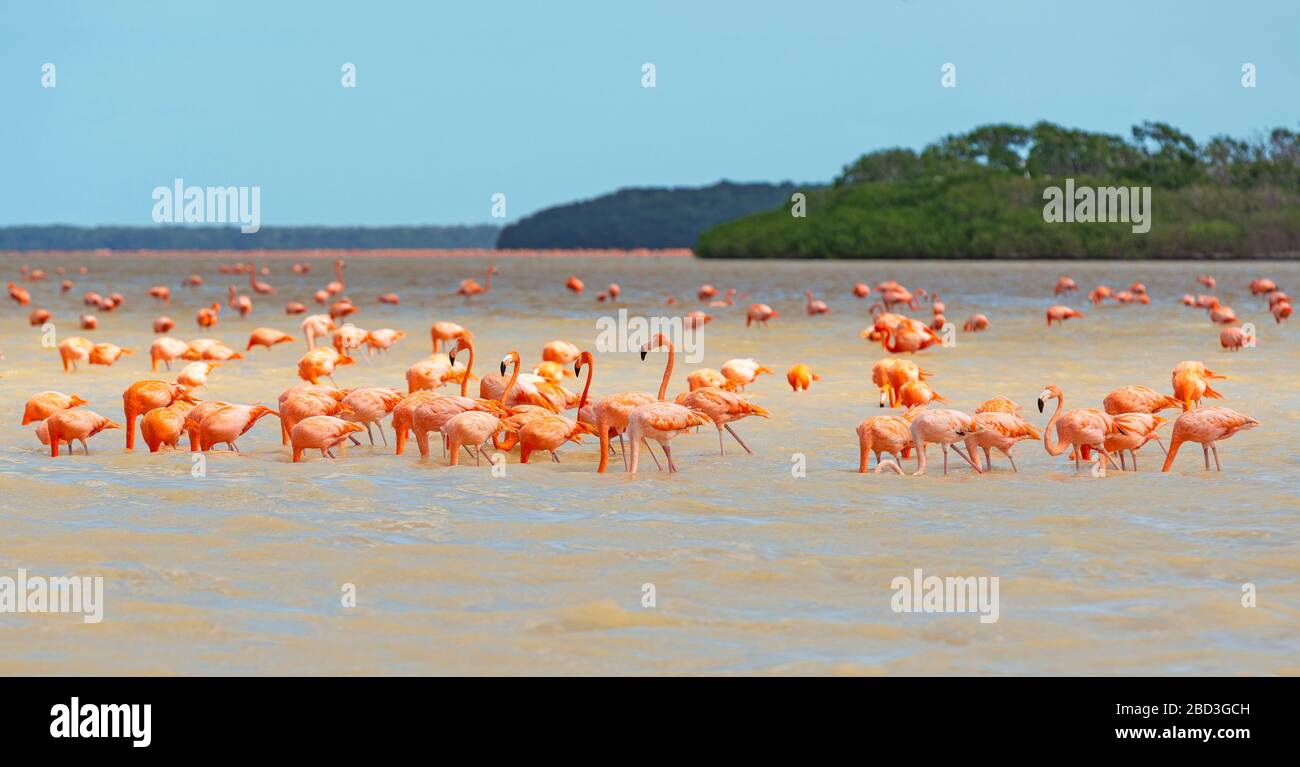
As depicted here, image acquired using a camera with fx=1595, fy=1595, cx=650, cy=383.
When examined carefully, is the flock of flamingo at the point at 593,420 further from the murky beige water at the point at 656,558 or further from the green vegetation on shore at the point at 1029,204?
the green vegetation on shore at the point at 1029,204

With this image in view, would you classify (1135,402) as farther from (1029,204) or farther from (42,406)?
(1029,204)

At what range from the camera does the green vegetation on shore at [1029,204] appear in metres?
74.4

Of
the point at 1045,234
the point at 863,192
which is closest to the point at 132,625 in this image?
the point at 1045,234

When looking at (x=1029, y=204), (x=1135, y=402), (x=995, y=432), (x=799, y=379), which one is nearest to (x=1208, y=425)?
(x=995, y=432)

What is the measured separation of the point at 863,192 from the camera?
95.9 metres

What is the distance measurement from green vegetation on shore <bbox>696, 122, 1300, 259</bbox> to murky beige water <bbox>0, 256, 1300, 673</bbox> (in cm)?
6516

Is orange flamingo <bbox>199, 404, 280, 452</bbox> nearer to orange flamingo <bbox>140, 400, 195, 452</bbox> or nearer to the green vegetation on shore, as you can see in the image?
orange flamingo <bbox>140, 400, 195, 452</bbox>

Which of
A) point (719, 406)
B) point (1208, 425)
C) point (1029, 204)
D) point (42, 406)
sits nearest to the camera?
point (1208, 425)

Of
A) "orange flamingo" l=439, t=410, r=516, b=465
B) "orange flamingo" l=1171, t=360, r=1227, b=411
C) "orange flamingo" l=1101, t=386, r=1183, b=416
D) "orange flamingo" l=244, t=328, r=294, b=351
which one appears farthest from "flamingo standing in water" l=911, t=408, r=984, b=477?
"orange flamingo" l=244, t=328, r=294, b=351

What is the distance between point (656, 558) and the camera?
22.0ft

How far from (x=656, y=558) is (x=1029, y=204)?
271 feet

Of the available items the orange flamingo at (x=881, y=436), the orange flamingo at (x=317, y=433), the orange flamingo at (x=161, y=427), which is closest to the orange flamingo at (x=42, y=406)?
the orange flamingo at (x=161, y=427)

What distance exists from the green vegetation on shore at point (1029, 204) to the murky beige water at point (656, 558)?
65.2 metres
